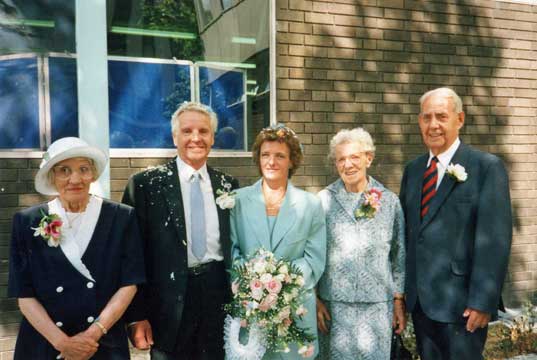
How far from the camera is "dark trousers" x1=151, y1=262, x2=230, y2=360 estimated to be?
2939mm

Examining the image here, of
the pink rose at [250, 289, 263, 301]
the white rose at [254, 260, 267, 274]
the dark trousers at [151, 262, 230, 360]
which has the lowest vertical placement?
the dark trousers at [151, 262, 230, 360]

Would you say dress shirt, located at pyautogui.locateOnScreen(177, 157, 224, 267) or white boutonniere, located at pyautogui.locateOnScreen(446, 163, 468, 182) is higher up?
white boutonniere, located at pyautogui.locateOnScreen(446, 163, 468, 182)

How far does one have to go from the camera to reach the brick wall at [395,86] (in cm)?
549

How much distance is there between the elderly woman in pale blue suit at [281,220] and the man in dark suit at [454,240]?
657 millimetres

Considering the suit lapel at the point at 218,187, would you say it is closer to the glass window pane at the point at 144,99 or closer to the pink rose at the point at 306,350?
the pink rose at the point at 306,350

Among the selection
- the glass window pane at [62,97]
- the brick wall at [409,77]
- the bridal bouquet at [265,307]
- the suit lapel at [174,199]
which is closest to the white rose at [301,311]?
the bridal bouquet at [265,307]

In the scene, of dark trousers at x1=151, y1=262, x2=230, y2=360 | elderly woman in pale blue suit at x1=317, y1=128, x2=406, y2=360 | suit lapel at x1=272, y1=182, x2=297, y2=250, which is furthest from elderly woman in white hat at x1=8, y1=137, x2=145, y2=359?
elderly woman in pale blue suit at x1=317, y1=128, x2=406, y2=360

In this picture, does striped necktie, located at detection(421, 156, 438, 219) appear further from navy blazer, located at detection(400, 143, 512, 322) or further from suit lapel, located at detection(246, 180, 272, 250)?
suit lapel, located at detection(246, 180, 272, 250)

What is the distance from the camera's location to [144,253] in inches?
116

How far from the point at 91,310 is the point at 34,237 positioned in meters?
0.47

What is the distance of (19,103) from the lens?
4.74m

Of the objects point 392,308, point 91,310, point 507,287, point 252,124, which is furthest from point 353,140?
point 507,287

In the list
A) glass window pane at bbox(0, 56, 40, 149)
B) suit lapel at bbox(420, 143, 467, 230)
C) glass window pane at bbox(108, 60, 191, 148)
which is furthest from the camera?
glass window pane at bbox(108, 60, 191, 148)

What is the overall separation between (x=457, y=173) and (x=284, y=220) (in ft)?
3.53
